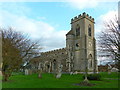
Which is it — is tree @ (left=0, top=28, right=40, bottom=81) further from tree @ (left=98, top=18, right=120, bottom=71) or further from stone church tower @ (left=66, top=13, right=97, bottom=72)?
stone church tower @ (left=66, top=13, right=97, bottom=72)

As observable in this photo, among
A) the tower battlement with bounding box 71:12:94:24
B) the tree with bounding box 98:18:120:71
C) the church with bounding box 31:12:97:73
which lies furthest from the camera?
the tower battlement with bounding box 71:12:94:24

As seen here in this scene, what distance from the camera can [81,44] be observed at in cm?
6294

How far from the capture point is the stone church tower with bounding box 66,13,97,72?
60312mm

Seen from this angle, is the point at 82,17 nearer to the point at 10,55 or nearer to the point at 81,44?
the point at 81,44

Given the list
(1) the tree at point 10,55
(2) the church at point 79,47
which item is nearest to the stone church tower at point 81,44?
(2) the church at point 79,47

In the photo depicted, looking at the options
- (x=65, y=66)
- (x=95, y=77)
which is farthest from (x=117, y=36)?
(x=65, y=66)

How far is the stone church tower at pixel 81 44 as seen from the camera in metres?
60.3

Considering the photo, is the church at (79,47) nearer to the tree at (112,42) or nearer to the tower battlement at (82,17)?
the tower battlement at (82,17)

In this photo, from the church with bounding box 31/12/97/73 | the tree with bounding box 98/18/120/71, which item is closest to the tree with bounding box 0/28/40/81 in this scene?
the tree with bounding box 98/18/120/71

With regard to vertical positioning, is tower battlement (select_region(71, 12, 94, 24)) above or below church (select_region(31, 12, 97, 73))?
above

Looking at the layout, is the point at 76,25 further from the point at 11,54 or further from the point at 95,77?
the point at 11,54

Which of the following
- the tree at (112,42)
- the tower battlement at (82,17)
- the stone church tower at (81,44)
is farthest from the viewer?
the tower battlement at (82,17)

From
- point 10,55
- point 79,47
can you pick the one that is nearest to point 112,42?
point 10,55

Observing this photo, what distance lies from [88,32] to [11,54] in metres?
48.7
